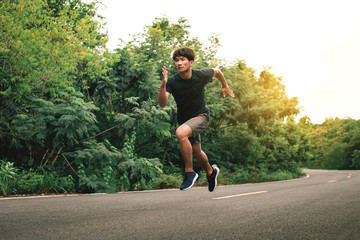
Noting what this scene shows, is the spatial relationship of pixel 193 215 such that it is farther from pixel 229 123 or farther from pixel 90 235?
pixel 229 123

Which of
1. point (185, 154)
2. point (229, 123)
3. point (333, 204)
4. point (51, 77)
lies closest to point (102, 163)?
point (51, 77)

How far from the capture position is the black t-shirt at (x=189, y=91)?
367 centimetres

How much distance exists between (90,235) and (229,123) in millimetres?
19717

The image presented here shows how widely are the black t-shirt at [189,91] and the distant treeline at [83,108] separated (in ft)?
24.3

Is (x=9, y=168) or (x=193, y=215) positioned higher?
(x=9, y=168)

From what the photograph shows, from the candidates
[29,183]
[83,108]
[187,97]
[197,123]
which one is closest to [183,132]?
[197,123]

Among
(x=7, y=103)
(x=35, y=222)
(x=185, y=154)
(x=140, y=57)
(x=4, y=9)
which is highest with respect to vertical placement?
(x=4, y=9)

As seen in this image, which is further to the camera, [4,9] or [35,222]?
[4,9]

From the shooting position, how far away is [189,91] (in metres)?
3.70

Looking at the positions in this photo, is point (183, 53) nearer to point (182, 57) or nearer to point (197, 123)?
point (182, 57)

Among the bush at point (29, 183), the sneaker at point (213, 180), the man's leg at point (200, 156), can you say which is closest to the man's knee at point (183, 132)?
the man's leg at point (200, 156)

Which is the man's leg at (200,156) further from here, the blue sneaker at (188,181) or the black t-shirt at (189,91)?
the black t-shirt at (189,91)

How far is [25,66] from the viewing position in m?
10.8

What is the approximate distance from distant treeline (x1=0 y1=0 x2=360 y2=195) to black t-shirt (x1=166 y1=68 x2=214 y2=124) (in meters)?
7.41
